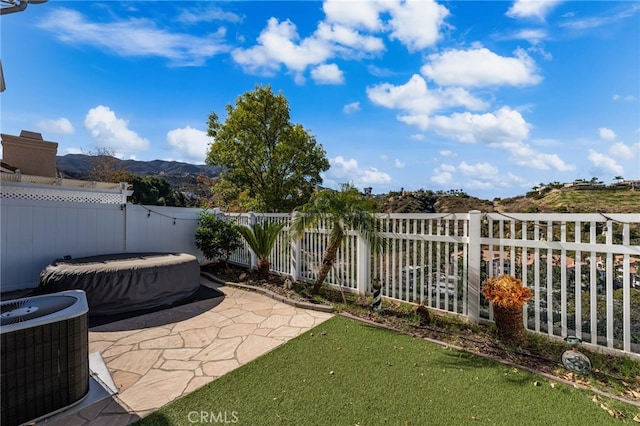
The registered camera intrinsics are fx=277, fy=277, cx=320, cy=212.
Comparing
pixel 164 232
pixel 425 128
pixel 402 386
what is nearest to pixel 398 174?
pixel 425 128

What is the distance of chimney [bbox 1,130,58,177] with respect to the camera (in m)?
9.17

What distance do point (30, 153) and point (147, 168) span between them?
43.3 ft

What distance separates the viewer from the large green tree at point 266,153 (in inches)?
377

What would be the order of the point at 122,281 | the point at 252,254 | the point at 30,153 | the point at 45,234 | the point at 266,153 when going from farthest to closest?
the point at 266,153 → the point at 30,153 → the point at 252,254 → the point at 45,234 → the point at 122,281

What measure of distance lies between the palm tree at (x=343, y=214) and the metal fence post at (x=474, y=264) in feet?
4.49

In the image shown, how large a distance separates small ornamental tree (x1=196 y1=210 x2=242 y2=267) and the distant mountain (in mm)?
5238

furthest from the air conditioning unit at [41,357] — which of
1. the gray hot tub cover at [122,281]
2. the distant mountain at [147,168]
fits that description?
the distant mountain at [147,168]

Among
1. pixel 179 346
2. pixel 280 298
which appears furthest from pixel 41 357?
pixel 280 298

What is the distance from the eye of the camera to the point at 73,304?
2.27 meters

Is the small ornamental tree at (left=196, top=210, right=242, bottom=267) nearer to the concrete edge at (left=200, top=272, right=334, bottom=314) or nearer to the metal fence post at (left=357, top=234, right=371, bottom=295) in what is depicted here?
the concrete edge at (left=200, top=272, right=334, bottom=314)

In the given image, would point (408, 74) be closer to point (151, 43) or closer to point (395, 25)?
point (395, 25)

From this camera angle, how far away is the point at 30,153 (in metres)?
9.52

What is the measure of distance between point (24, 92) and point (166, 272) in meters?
4.30

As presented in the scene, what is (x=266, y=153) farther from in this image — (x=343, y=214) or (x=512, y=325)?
(x=512, y=325)
